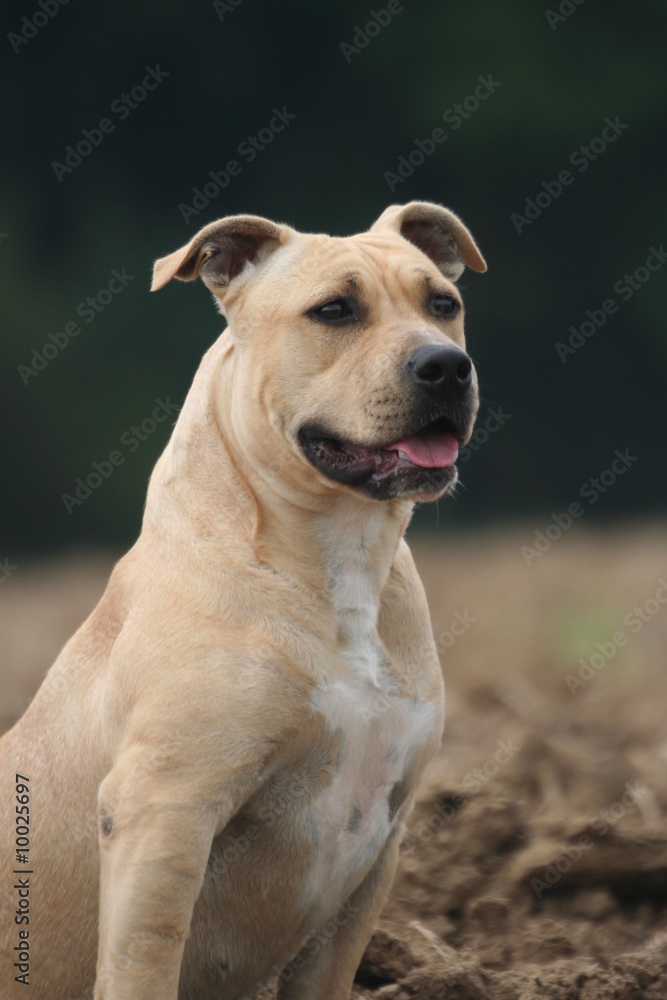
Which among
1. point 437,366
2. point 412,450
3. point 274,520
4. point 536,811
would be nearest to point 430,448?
point 412,450

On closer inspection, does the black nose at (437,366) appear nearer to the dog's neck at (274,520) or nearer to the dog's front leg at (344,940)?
the dog's neck at (274,520)

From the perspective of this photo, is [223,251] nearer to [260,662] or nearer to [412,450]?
[412,450]

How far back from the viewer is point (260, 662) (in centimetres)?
336

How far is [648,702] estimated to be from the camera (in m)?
6.73

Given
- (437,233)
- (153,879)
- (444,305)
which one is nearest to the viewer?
(153,879)

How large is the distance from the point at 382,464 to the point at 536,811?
2348 millimetres

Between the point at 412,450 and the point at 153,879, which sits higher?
the point at 412,450

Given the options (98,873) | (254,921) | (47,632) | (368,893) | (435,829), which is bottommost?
(47,632)

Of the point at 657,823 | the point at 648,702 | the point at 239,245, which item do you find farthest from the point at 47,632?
the point at 239,245

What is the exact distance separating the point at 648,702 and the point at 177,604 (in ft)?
12.8

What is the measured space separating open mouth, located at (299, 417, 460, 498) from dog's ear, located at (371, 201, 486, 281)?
946 millimetres

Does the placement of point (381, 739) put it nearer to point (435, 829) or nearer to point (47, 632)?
point (435, 829)

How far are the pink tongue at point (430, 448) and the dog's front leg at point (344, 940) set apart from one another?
1.09m

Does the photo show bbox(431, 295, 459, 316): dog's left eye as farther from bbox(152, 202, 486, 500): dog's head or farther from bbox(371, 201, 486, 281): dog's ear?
bbox(371, 201, 486, 281): dog's ear
